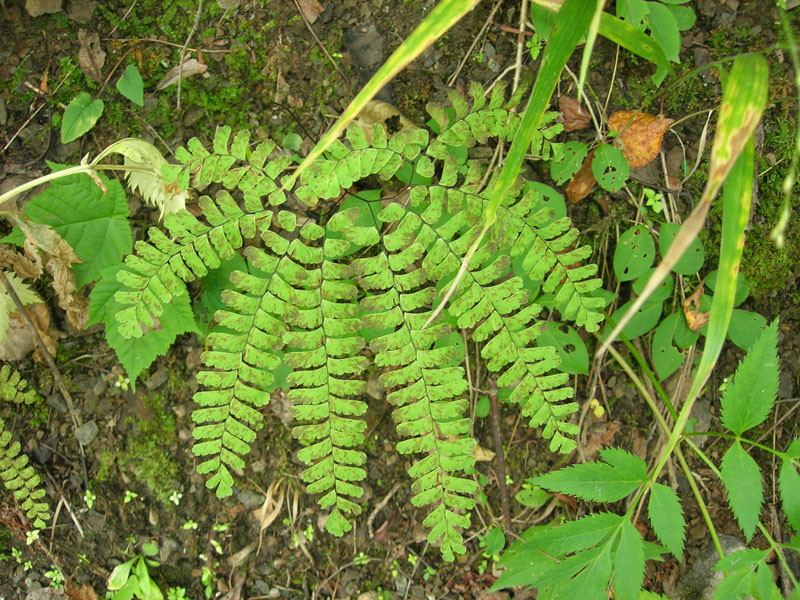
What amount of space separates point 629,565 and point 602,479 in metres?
0.27

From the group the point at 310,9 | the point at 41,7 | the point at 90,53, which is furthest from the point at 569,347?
the point at 41,7

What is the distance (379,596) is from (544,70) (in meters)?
2.24

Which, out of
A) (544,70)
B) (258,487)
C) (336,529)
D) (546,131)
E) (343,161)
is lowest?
(258,487)

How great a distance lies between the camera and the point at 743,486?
1918mm

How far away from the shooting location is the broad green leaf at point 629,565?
187 cm

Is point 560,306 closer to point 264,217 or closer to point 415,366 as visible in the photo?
point 415,366

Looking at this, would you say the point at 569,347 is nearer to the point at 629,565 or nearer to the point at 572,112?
the point at 629,565

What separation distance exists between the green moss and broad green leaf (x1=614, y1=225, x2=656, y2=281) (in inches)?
78.0

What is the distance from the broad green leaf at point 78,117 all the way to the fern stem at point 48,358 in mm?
618

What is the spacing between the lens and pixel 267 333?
1992 millimetres

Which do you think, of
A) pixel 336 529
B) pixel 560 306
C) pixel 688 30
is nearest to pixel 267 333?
pixel 336 529

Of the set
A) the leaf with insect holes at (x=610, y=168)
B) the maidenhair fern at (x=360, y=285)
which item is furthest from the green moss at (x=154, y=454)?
the leaf with insect holes at (x=610, y=168)

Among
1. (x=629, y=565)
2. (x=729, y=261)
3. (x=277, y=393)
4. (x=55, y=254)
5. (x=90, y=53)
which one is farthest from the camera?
(x=277, y=393)

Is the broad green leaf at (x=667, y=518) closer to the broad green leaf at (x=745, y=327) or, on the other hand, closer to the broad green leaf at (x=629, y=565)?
the broad green leaf at (x=629, y=565)
